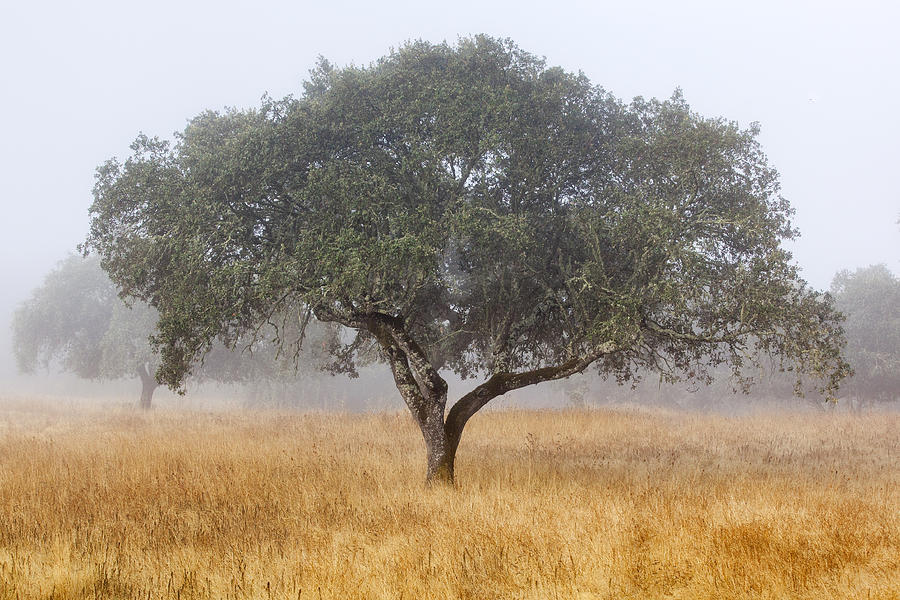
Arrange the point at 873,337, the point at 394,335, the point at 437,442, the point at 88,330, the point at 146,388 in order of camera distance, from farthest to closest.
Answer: the point at 88,330
the point at 873,337
the point at 146,388
the point at 437,442
the point at 394,335

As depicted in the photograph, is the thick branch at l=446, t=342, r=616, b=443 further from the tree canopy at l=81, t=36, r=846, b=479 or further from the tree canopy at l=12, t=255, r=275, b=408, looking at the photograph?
the tree canopy at l=12, t=255, r=275, b=408

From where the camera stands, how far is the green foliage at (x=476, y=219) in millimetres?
11453

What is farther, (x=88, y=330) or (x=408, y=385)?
(x=88, y=330)

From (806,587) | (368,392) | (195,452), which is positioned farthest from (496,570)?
(368,392)

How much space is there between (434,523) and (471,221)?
6059 mm

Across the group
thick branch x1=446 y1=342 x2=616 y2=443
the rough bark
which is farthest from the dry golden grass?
thick branch x1=446 y1=342 x2=616 y2=443

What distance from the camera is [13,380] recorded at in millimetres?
92750

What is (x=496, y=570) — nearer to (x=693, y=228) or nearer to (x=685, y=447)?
(x=693, y=228)

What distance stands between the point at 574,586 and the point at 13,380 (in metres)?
114

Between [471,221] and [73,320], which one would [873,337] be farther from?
[73,320]

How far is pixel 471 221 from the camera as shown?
1185cm

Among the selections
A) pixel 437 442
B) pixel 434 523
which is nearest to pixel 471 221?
pixel 437 442

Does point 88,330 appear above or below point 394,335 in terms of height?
above

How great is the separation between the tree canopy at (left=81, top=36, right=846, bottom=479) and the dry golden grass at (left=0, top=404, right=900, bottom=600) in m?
2.57
